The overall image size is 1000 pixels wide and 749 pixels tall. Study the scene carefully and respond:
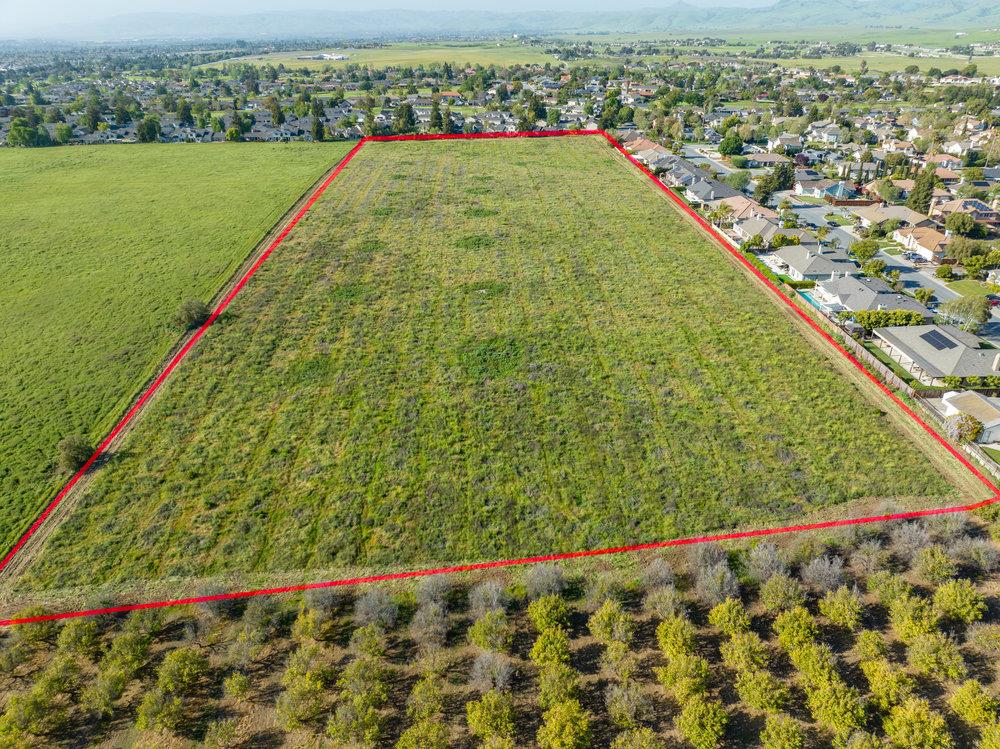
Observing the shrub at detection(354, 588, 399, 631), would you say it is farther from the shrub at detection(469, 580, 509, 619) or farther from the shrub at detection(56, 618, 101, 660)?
the shrub at detection(56, 618, 101, 660)

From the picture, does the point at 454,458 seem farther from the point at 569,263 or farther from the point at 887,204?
the point at 887,204

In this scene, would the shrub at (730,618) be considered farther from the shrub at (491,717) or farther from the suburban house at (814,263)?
the suburban house at (814,263)

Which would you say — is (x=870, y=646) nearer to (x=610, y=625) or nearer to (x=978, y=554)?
(x=978, y=554)

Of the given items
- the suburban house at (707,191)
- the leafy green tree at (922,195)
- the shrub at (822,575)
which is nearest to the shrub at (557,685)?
the shrub at (822,575)

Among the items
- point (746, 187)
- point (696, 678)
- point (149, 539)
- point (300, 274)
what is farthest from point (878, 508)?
point (746, 187)

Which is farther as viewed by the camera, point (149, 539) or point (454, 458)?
point (454, 458)

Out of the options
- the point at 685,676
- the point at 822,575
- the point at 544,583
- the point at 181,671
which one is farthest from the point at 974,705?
the point at 181,671
